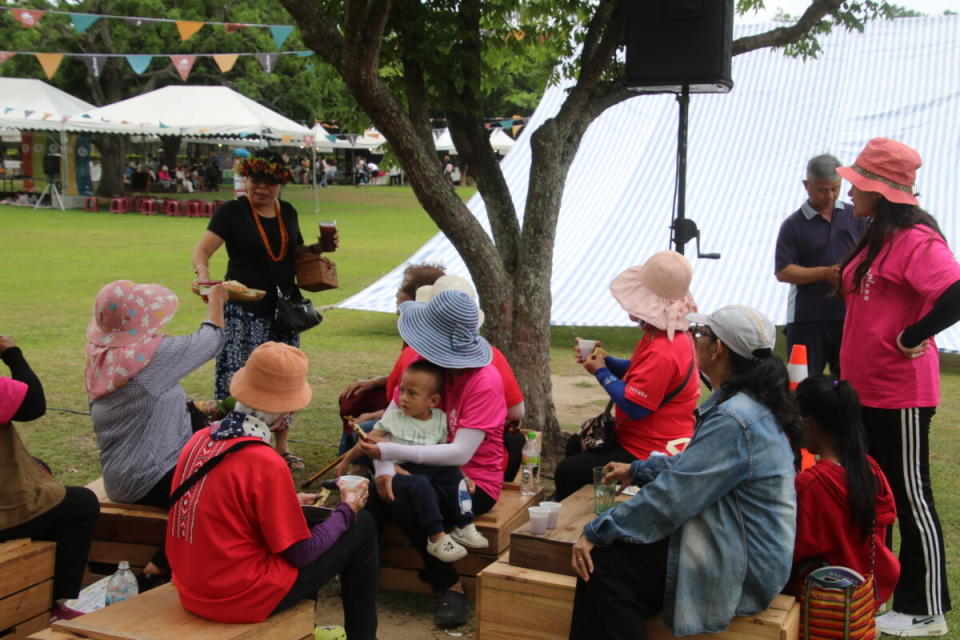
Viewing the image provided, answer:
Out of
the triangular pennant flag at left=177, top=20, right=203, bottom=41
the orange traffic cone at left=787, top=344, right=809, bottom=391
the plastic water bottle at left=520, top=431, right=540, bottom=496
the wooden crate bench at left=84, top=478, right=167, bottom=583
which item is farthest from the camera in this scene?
the triangular pennant flag at left=177, top=20, right=203, bottom=41

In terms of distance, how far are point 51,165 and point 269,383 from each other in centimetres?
3240

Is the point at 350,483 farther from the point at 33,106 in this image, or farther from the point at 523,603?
the point at 33,106

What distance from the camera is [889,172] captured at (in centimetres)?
388

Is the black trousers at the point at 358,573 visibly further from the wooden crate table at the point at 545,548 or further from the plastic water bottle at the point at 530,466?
the plastic water bottle at the point at 530,466

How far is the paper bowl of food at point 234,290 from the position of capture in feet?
15.1

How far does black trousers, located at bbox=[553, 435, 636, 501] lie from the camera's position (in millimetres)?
4320

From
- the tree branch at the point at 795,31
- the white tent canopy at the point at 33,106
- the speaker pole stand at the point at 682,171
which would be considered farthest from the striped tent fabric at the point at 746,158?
the white tent canopy at the point at 33,106

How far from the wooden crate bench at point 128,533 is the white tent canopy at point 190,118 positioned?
22.7 metres

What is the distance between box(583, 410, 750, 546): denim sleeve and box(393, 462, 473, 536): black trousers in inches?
45.9

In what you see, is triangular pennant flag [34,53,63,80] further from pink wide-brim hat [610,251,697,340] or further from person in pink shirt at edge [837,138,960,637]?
person in pink shirt at edge [837,138,960,637]

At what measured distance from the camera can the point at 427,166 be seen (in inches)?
223

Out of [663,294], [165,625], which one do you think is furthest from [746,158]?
[165,625]

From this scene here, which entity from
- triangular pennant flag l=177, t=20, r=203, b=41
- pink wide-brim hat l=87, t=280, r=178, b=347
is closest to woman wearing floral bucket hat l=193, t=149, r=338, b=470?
pink wide-brim hat l=87, t=280, r=178, b=347

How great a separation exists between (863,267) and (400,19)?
3275 mm
